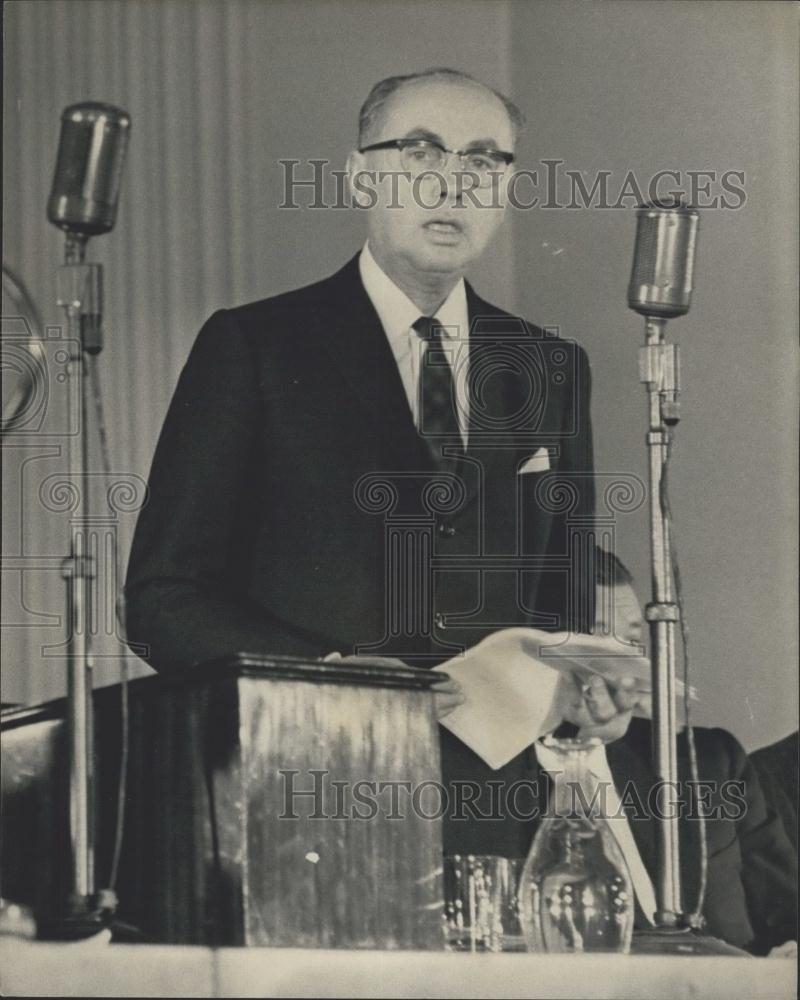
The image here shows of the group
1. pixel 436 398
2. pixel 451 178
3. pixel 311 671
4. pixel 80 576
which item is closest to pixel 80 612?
pixel 80 576

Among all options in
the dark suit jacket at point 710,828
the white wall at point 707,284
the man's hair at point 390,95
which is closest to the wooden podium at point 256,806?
the dark suit jacket at point 710,828

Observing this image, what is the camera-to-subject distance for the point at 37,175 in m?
4.13

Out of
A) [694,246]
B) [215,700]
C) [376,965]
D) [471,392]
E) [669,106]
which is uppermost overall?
[669,106]

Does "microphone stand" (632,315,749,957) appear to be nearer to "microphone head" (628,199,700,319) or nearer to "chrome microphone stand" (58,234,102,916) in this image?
"microphone head" (628,199,700,319)

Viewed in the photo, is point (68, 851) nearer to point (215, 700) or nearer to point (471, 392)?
point (215, 700)

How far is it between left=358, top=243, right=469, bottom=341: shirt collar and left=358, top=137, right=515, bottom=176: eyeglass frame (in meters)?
0.21

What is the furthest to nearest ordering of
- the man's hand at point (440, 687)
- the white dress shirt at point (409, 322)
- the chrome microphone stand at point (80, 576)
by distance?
the white dress shirt at point (409, 322) < the man's hand at point (440, 687) < the chrome microphone stand at point (80, 576)

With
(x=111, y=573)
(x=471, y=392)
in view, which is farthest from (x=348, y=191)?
(x=111, y=573)

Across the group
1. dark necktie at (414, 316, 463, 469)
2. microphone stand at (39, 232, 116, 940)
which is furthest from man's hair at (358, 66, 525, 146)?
microphone stand at (39, 232, 116, 940)

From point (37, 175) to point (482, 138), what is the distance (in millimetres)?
949

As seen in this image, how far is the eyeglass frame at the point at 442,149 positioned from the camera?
4.18 metres

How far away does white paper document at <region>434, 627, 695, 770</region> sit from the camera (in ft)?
13.1

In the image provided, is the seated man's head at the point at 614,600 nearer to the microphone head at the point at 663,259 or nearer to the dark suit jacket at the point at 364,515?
the dark suit jacket at the point at 364,515

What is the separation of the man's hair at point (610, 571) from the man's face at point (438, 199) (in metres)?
0.69
